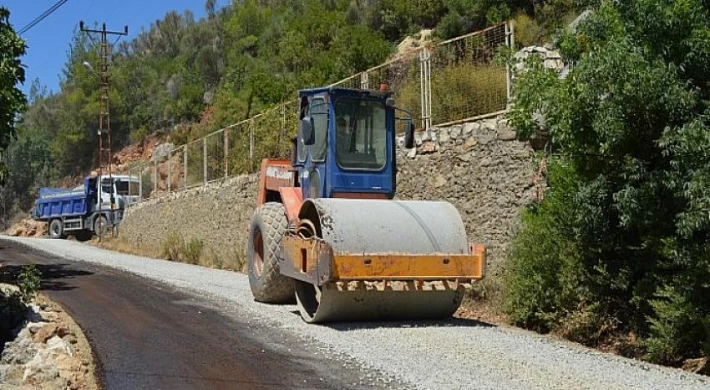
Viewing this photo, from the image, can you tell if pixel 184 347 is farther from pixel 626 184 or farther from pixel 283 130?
pixel 283 130

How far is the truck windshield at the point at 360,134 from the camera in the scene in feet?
35.1

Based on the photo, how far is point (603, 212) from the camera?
854cm

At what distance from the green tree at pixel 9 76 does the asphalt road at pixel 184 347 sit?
197 inches

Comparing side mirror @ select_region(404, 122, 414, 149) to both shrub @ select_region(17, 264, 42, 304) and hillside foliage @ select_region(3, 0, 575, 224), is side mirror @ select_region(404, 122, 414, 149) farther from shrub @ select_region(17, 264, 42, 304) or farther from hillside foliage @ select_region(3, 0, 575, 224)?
hillside foliage @ select_region(3, 0, 575, 224)

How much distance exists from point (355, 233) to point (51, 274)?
11.4 metres

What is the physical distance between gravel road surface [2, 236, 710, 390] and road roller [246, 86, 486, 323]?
1.06 feet

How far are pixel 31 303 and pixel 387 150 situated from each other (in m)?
6.00

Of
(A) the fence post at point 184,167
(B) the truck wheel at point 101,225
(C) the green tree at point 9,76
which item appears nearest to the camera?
(C) the green tree at point 9,76

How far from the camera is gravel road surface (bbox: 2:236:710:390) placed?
6.83 metres

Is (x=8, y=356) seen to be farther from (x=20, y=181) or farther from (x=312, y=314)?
(x=20, y=181)

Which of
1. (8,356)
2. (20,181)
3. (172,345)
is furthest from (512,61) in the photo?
(20,181)

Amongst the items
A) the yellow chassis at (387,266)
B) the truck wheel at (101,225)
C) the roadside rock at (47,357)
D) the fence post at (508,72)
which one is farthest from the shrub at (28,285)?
the truck wheel at (101,225)

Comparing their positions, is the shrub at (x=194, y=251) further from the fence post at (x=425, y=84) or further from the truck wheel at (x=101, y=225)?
the truck wheel at (x=101, y=225)

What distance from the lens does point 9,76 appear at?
53.9 feet
